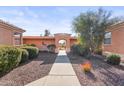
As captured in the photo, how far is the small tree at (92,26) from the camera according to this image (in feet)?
62.3

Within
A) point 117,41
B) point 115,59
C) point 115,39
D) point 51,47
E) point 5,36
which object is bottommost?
point 115,59

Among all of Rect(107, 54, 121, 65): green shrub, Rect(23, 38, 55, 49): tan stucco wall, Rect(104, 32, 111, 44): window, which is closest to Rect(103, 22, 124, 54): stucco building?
Rect(104, 32, 111, 44): window

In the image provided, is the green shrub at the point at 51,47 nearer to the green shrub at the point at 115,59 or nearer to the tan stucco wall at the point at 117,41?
the tan stucco wall at the point at 117,41

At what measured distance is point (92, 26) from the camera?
19.2 m

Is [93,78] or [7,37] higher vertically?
[7,37]

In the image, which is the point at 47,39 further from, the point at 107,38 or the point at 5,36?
the point at 5,36

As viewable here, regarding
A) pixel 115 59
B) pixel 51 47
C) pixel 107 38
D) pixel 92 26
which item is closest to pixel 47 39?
pixel 51 47

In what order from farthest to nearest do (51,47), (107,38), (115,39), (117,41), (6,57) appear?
(51,47)
(107,38)
(115,39)
(117,41)
(6,57)

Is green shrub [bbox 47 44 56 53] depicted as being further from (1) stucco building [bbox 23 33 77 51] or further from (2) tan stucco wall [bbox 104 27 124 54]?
(2) tan stucco wall [bbox 104 27 124 54]
